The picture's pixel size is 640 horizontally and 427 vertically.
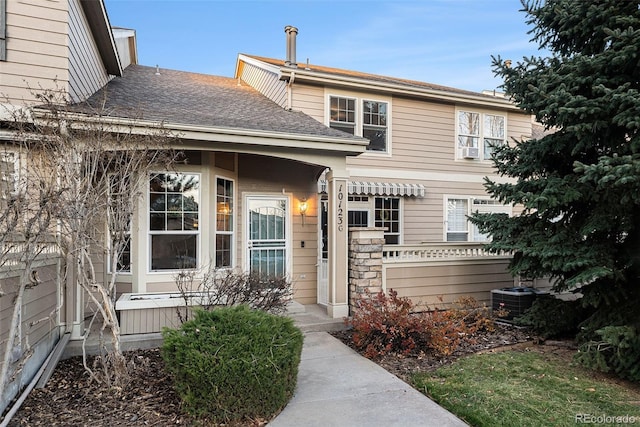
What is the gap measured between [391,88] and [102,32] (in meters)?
6.09

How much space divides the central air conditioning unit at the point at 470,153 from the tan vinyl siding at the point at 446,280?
3.54 m

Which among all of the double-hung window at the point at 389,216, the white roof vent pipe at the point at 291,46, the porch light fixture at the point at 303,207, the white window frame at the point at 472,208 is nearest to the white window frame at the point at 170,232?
the porch light fixture at the point at 303,207

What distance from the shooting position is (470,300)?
695cm

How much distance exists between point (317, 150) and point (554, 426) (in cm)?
475

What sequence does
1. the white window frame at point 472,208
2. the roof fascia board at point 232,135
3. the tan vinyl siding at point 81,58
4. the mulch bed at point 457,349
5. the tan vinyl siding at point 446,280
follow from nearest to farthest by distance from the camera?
1. the mulch bed at point 457,349
2. the roof fascia board at point 232,135
3. the tan vinyl siding at point 81,58
4. the tan vinyl siding at point 446,280
5. the white window frame at point 472,208

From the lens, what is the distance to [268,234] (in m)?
8.00

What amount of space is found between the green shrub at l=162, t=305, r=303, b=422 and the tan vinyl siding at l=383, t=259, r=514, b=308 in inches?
148

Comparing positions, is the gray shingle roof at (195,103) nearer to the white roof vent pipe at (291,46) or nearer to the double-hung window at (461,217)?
the white roof vent pipe at (291,46)

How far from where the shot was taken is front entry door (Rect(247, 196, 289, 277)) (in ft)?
25.7

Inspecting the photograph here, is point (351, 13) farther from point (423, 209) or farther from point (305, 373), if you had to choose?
point (305, 373)

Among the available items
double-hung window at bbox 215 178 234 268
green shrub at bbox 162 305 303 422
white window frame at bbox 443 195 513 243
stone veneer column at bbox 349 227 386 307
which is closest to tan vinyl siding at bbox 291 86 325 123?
double-hung window at bbox 215 178 234 268

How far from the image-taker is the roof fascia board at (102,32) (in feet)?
20.8

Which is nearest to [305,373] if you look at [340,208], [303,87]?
[340,208]

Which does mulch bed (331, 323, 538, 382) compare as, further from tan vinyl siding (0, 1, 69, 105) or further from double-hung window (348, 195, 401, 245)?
tan vinyl siding (0, 1, 69, 105)
